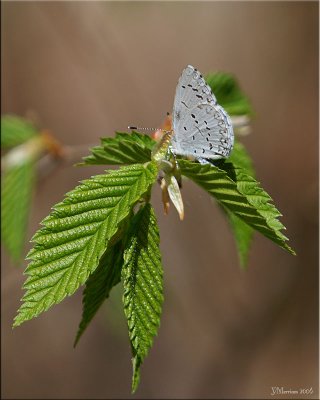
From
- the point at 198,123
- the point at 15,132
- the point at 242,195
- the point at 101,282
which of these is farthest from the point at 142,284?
the point at 15,132

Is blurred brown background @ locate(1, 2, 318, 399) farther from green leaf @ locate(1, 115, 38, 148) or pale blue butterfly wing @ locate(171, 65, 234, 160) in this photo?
pale blue butterfly wing @ locate(171, 65, 234, 160)

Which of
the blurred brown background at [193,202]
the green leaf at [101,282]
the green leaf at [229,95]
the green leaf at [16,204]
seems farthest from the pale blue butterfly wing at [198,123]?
the blurred brown background at [193,202]

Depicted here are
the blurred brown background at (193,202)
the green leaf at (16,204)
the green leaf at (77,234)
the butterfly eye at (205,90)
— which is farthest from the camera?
the blurred brown background at (193,202)

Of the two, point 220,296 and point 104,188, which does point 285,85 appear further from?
point 104,188

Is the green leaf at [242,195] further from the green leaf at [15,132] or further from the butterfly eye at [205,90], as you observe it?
the green leaf at [15,132]

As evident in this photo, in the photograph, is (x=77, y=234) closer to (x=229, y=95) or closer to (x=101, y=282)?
(x=101, y=282)

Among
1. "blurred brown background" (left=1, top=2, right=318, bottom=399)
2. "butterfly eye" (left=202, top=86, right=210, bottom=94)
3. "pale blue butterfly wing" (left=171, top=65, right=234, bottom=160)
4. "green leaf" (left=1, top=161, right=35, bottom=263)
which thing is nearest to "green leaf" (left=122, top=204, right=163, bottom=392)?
"pale blue butterfly wing" (left=171, top=65, right=234, bottom=160)
